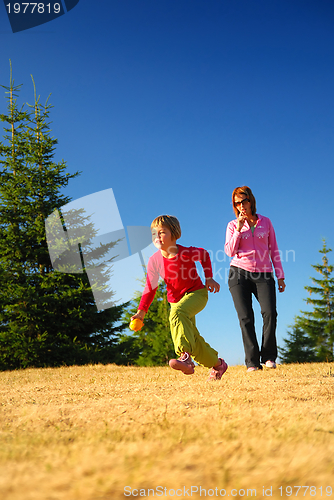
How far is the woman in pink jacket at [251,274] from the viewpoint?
524 centimetres

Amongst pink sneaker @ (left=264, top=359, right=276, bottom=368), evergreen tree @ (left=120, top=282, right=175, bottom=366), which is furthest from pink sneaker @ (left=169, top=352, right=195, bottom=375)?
evergreen tree @ (left=120, top=282, right=175, bottom=366)

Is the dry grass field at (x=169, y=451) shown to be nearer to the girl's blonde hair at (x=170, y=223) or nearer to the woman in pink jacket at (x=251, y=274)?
the girl's blonde hair at (x=170, y=223)

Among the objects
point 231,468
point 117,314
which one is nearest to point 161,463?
point 231,468

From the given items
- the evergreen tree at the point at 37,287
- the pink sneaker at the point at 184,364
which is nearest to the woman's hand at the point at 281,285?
the pink sneaker at the point at 184,364

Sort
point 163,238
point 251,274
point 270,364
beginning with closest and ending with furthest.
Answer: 1. point 163,238
2. point 251,274
3. point 270,364

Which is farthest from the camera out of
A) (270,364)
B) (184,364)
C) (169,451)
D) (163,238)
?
(270,364)

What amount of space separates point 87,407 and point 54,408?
0.78 feet

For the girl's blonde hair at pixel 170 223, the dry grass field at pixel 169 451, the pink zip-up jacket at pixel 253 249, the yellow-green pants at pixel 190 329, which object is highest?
the girl's blonde hair at pixel 170 223

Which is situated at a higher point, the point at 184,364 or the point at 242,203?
the point at 242,203

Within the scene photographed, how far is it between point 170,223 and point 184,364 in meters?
1.64

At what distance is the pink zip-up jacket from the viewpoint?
5.29m

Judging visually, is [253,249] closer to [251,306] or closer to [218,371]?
[251,306]

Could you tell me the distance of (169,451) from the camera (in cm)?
145

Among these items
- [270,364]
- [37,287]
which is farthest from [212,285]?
[37,287]
